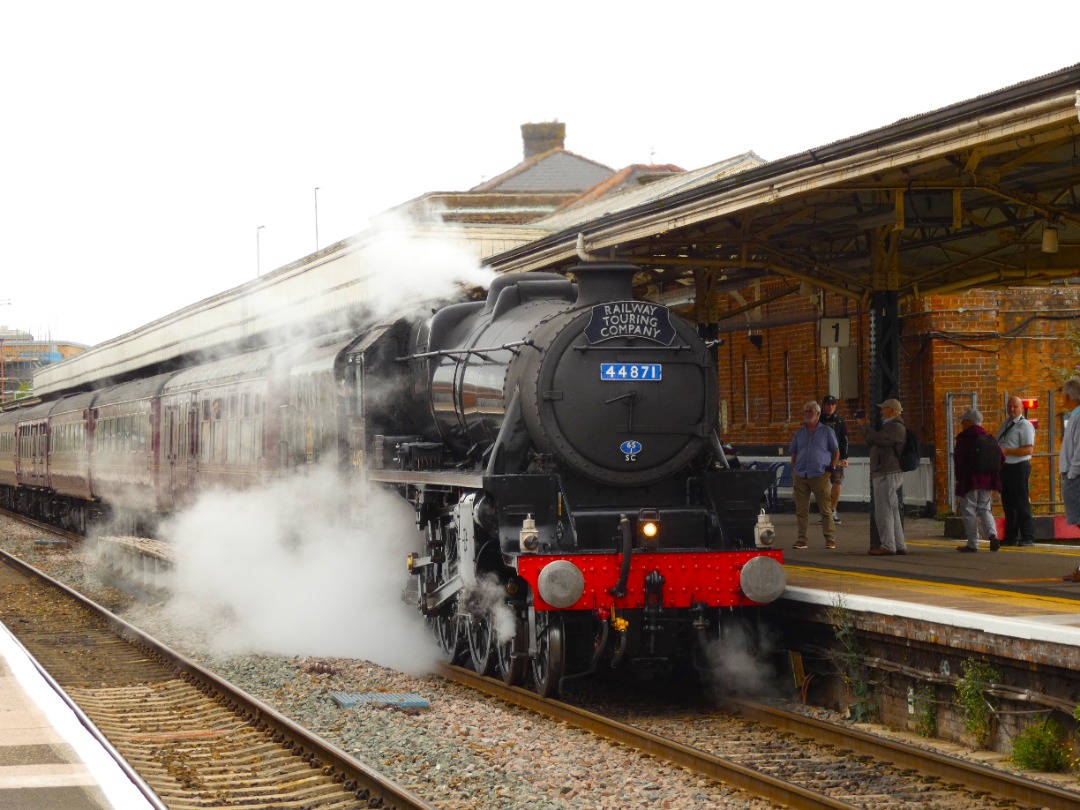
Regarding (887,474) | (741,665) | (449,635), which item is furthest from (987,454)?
(449,635)

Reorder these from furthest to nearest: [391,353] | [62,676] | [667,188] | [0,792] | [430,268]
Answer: [667,188]
[430,268]
[391,353]
[62,676]
[0,792]

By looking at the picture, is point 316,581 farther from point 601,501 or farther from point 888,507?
point 888,507

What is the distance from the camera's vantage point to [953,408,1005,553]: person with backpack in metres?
12.8

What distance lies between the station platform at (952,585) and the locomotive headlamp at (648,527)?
3.53 feet

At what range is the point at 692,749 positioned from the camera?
282 inches

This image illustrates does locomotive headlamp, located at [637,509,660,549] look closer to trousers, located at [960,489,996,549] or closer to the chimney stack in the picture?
trousers, located at [960,489,996,549]

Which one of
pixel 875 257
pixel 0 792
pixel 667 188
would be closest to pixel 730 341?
pixel 667 188

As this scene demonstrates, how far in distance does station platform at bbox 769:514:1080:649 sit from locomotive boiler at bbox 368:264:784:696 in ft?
2.65

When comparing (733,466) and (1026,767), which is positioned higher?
(733,466)

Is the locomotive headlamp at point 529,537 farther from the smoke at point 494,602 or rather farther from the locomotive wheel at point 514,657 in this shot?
the locomotive wheel at point 514,657

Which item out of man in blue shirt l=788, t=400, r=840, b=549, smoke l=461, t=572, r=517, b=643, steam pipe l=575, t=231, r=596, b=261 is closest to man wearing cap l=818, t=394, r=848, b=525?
man in blue shirt l=788, t=400, r=840, b=549

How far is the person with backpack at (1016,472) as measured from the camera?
43.9ft

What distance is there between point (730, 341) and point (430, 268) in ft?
37.9

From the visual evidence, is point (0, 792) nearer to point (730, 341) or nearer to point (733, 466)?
point (733, 466)
